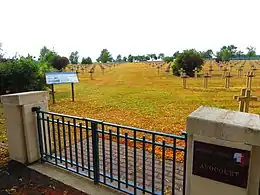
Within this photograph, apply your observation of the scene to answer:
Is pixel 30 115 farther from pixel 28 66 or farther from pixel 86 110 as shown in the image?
pixel 28 66

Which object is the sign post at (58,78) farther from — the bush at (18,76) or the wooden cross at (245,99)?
the wooden cross at (245,99)

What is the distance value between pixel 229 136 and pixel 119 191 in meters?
2.02

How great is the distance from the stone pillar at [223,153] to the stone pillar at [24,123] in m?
3.09

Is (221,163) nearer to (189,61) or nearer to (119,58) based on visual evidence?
(189,61)

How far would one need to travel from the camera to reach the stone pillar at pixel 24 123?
166 inches

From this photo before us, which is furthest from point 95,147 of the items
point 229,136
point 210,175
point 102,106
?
point 102,106

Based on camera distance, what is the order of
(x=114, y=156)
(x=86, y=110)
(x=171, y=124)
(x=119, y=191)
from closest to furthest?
(x=119, y=191)
(x=114, y=156)
(x=171, y=124)
(x=86, y=110)

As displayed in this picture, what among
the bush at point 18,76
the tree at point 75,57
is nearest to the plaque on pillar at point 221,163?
the bush at point 18,76

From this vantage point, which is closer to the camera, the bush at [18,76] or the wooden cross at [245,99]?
the wooden cross at [245,99]

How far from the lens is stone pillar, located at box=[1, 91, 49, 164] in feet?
13.8

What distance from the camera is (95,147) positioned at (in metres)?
3.56

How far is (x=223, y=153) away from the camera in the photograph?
2.27 metres

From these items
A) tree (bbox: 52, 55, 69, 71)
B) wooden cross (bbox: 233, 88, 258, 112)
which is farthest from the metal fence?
tree (bbox: 52, 55, 69, 71)

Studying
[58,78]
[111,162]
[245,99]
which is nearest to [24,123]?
[111,162]
